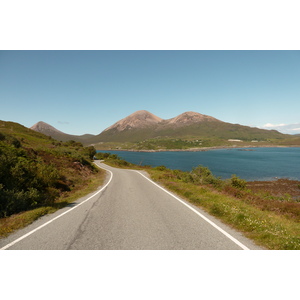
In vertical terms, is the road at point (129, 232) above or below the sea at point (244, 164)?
above

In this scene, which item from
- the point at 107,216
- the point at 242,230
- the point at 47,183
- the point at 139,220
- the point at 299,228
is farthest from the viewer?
the point at 47,183

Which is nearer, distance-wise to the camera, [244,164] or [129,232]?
[129,232]

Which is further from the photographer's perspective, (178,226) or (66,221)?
(66,221)

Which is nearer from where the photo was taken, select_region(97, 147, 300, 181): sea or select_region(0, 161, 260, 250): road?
select_region(0, 161, 260, 250): road

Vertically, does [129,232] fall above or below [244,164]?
above

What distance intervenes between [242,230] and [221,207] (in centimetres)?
234

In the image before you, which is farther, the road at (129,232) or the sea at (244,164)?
the sea at (244,164)

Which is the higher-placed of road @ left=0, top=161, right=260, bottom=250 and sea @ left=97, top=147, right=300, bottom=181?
road @ left=0, top=161, right=260, bottom=250

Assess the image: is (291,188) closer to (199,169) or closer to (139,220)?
(199,169)
